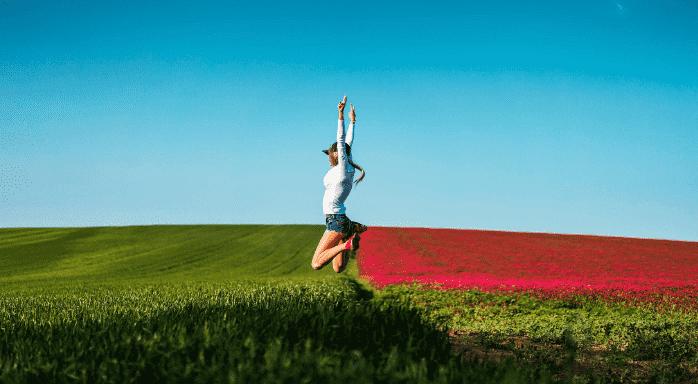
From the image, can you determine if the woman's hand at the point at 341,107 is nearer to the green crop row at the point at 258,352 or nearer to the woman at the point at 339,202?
the woman at the point at 339,202

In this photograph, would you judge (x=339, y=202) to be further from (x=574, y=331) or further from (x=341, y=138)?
(x=574, y=331)

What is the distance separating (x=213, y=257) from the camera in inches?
1638

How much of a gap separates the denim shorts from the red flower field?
40.5 ft

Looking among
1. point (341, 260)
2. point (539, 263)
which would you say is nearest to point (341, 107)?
point (341, 260)

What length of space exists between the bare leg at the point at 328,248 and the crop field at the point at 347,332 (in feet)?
2.42

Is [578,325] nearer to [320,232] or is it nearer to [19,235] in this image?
[320,232]

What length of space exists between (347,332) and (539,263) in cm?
2467

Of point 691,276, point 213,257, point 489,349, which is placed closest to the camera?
point 489,349

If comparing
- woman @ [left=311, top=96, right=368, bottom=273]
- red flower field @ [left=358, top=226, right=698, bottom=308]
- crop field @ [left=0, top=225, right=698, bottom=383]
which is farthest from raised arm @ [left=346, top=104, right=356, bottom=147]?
red flower field @ [left=358, top=226, right=698, bottom=308]

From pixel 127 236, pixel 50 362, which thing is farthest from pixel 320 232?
pixel 50 362

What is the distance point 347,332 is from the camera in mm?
7484

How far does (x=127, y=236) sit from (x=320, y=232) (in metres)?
17.0

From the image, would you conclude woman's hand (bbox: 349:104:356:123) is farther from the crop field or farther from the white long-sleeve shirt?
the crop field

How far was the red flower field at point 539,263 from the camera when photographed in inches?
834
